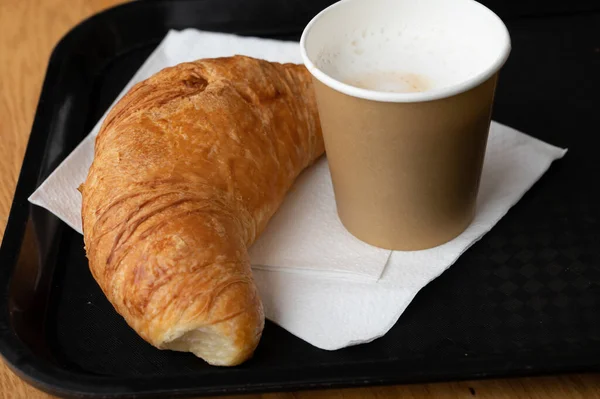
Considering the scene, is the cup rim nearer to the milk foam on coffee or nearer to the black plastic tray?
the milk foam on coffee

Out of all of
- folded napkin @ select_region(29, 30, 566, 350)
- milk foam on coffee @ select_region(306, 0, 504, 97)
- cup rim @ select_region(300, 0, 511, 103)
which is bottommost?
folded napkin @ select_region(29, 30, 566, 350)

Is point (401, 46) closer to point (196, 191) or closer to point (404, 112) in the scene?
point (404, 112)

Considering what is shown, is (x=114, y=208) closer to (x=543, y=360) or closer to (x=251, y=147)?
(x=251, y=147)

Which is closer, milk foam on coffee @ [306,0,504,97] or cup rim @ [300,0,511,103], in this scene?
cup rim @ [300,0,511,103]

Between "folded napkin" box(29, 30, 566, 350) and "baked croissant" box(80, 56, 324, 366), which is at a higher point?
"baked croissant" box(80, 56, 324, 366)

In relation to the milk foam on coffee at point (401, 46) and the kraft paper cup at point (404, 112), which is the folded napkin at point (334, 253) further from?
the milk foam on coffee at point (401, 46)

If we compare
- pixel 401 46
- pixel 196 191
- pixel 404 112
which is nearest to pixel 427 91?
pixel 404 112

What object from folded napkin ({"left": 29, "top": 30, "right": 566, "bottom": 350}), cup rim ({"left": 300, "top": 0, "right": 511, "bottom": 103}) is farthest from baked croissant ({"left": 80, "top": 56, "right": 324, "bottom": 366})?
cup rim ({"left": 300, "top": 0, "right": 511, "bottom": 103})
